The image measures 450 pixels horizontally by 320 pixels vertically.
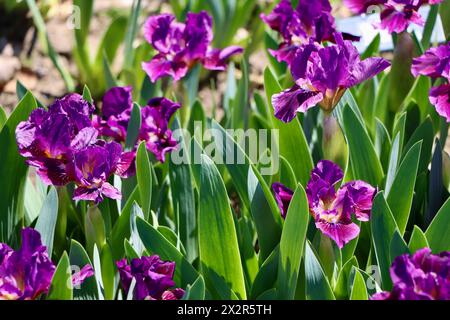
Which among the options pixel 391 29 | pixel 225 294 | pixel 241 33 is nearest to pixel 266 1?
pixel 241 33

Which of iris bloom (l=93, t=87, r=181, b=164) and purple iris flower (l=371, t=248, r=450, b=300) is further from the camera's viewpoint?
iris bloom (l=93, t=87, r=181, b=164)

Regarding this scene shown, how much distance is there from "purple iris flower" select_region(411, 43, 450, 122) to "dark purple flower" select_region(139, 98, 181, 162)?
0.48 meters

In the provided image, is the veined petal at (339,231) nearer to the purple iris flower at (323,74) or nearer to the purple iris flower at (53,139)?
the purple iris flower at (323,74)

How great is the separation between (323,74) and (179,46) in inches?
21.1

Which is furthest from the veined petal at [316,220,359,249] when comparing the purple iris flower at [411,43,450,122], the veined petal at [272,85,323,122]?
the purple iris flower at [411,43,450,122]

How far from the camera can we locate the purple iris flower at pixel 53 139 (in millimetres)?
1281

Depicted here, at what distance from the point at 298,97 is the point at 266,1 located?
157 cm

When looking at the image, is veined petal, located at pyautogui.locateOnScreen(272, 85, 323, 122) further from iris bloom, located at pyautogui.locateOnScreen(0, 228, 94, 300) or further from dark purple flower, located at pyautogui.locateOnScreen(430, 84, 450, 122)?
iris bloom, located at pyautogui.locateOnScreen(0, 228, 94, 300)

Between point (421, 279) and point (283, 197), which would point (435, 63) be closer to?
point (283, 197)

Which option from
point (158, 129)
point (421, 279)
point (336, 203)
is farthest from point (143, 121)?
point (421, 279)

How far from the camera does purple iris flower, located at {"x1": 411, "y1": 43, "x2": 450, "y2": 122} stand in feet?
4.72

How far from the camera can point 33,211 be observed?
5.29ft

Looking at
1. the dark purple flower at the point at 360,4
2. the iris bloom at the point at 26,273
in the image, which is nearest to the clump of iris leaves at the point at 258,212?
the iris bloom at the point at 26,273

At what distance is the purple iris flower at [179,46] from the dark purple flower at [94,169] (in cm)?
45
